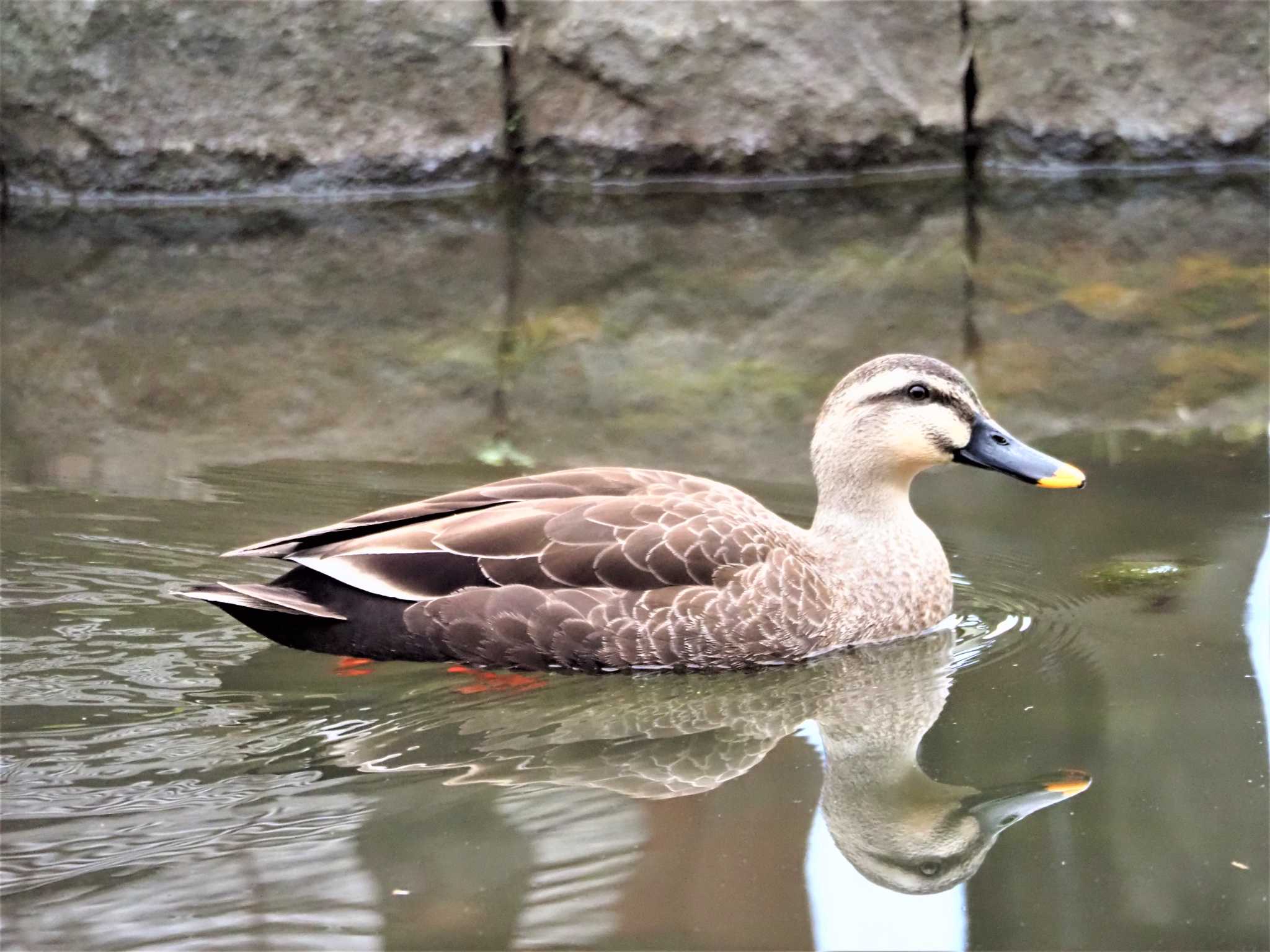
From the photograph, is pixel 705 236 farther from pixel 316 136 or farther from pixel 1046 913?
pixel 1046 913

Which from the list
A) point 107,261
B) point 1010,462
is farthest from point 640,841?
point 107,261

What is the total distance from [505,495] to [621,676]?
73 cm

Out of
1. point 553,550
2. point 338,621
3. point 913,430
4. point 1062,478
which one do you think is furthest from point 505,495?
point 1062,478

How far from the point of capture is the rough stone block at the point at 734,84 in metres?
12.0

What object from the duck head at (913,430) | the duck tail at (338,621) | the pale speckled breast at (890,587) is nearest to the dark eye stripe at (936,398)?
the duck head at (913,430)

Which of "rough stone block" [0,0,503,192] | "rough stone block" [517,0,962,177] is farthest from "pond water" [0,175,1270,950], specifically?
"rough stone block" [517,0,962,177]

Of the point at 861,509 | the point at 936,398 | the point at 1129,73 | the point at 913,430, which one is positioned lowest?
the point at 861,509

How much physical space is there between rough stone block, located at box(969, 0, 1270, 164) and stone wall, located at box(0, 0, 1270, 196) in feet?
0.04

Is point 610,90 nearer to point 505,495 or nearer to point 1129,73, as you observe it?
point 1129,73

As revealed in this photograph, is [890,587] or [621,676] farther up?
[890,587]

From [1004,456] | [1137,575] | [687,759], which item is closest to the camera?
[687,759]

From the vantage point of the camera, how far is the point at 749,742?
5012 millimetres

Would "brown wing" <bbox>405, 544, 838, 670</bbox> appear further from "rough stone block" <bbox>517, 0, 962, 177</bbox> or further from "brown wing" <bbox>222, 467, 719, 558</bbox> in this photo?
"rough stone block" <bbox>517, 0, 962, 177</bbox>

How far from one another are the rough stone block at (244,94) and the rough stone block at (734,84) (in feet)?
1.56
